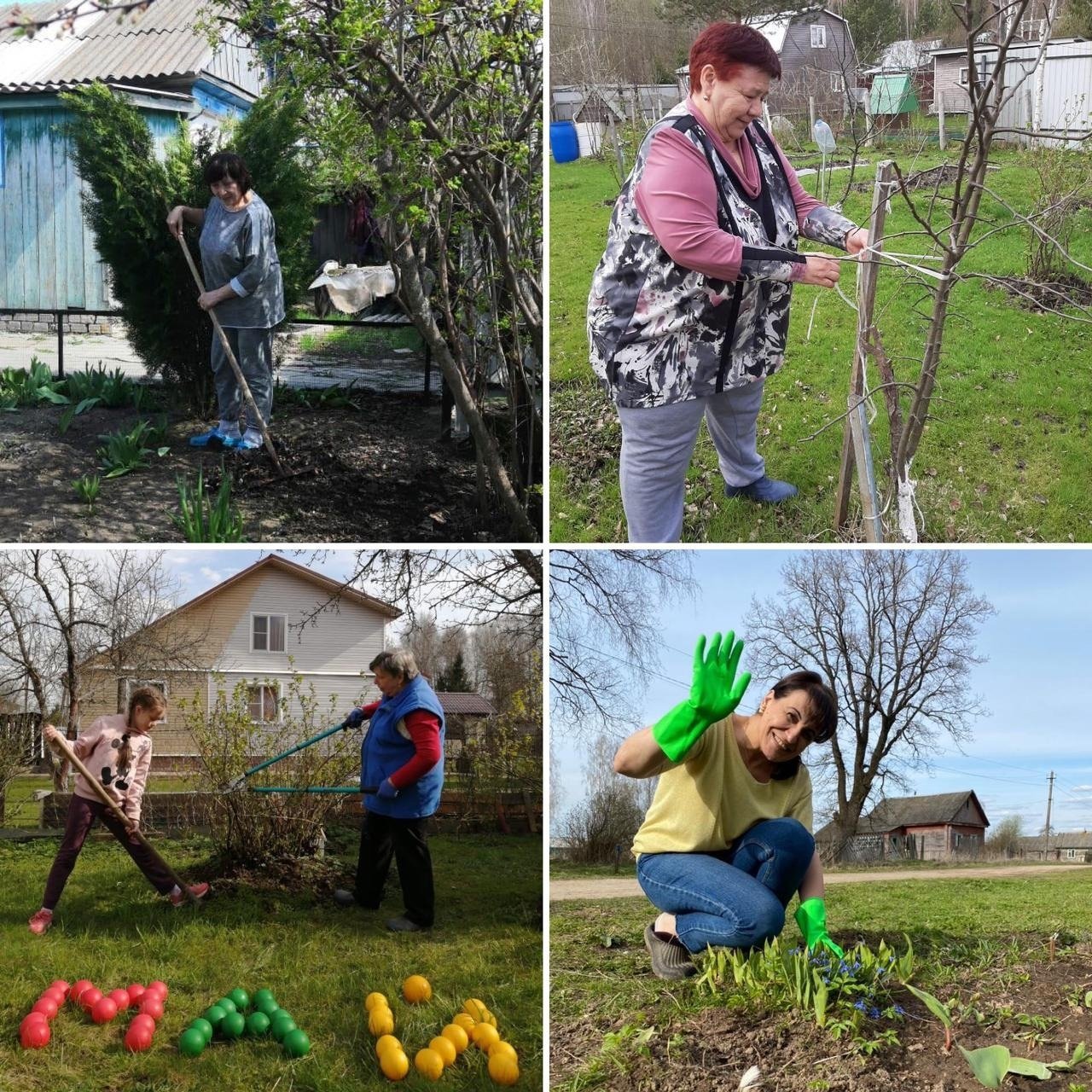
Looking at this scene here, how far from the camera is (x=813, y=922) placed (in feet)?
7.78

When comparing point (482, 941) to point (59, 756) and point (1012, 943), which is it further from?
point (59, 756)

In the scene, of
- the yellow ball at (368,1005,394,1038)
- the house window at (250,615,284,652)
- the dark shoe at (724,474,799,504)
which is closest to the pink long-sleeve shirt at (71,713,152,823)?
the house window at (250,615,284,652)

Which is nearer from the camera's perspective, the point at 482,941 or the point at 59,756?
the point at 482,941

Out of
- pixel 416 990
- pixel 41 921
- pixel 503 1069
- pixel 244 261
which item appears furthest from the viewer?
pixel 244 261

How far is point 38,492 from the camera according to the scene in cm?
387

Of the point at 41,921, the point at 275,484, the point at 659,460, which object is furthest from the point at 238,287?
the point at 41,921

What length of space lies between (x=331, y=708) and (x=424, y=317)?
1.63m

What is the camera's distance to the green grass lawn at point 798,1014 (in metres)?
2.19

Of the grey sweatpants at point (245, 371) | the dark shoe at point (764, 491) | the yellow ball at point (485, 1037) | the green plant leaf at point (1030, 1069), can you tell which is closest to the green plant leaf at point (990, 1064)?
the green plant leaf at point (1030, 1069)

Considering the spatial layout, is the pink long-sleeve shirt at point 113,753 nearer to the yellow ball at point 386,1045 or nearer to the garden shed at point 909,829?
the yellow ball at point 386,1045

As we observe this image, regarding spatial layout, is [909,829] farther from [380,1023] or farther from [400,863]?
[380,1023]

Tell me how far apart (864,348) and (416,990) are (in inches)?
89.2

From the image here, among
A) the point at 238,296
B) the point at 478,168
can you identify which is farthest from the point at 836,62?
the point at 238,296

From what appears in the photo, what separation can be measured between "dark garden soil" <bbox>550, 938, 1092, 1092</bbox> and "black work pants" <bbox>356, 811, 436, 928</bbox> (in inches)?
43.8
